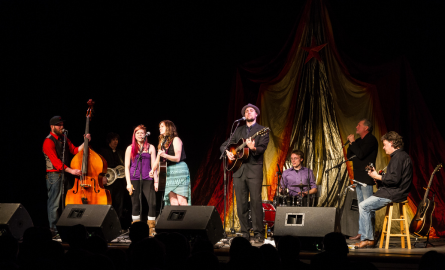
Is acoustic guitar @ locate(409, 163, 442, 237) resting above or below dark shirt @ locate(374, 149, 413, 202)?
below

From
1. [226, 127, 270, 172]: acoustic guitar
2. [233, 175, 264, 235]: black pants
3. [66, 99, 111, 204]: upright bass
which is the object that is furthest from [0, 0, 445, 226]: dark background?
[233, 175, 264, 235]: black pants

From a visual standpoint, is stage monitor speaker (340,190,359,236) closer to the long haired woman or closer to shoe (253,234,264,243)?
shoe (253,234,264,243)

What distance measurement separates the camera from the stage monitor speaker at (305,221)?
4484 mm

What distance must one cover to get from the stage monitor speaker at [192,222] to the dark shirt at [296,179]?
2196 millimetres

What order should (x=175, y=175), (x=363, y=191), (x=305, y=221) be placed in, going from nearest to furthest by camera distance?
1. (x=305, y=221)
2. (x=175, y=175)
3. (x=363, y=191)

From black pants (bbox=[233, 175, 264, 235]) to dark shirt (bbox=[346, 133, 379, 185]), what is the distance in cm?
155

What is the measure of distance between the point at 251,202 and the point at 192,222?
0.93m

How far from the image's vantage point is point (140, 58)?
8.20 meters

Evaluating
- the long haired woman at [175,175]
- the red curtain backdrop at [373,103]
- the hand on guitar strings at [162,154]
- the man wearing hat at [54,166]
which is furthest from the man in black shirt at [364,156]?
the man wearing hat at [54,166]

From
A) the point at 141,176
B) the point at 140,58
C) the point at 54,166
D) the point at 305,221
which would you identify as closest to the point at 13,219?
Result: the point at 54,166

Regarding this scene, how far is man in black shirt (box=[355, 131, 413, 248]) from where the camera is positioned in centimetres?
523

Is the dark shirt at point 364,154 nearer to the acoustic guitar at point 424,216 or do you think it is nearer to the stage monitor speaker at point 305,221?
the acoustic guitar at point 424,216

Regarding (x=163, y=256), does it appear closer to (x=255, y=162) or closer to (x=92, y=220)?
(x=92, y=220)

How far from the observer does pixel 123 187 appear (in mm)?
7777
